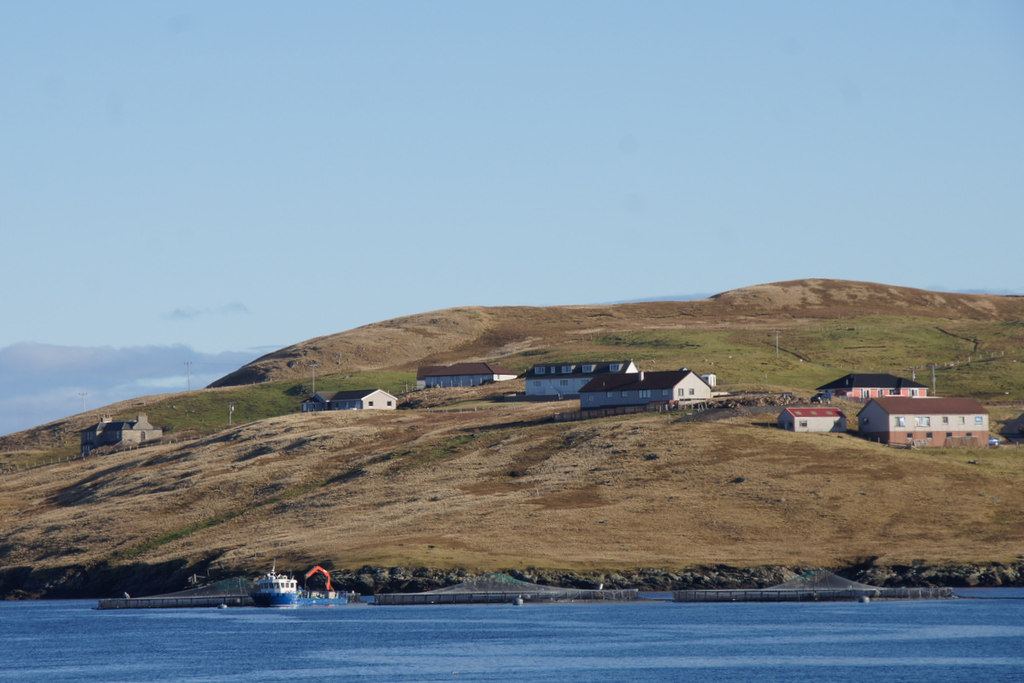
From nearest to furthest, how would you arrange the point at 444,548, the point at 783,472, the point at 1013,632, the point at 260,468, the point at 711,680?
the point at 711,680
the point at 1013,632
the point at 444,548
the point at 783,472
the point at 260,468

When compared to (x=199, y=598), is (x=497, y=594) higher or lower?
higher

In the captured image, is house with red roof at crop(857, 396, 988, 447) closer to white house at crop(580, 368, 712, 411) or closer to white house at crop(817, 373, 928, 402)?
white house at crop(580, 368, 712, 411)

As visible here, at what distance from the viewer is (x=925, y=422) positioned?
14700cm

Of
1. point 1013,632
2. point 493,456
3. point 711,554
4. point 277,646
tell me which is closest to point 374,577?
point 277,646

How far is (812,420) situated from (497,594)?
53.6 m

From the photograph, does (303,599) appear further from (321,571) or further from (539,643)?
(539,643)

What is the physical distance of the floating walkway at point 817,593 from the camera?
104875 millimetres

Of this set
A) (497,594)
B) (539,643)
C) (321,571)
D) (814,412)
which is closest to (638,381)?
(814,412)

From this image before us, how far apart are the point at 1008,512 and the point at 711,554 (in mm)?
27030

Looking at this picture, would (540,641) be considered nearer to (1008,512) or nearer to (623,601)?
(623,601)

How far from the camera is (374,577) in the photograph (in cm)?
11188

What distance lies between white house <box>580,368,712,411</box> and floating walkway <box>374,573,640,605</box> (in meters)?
61.6

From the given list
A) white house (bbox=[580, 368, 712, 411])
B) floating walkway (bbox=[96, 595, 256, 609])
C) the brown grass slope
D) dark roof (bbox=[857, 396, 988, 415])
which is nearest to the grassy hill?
the brown grass slope

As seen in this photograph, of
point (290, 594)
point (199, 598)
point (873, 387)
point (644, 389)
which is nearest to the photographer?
point (290, 594)
